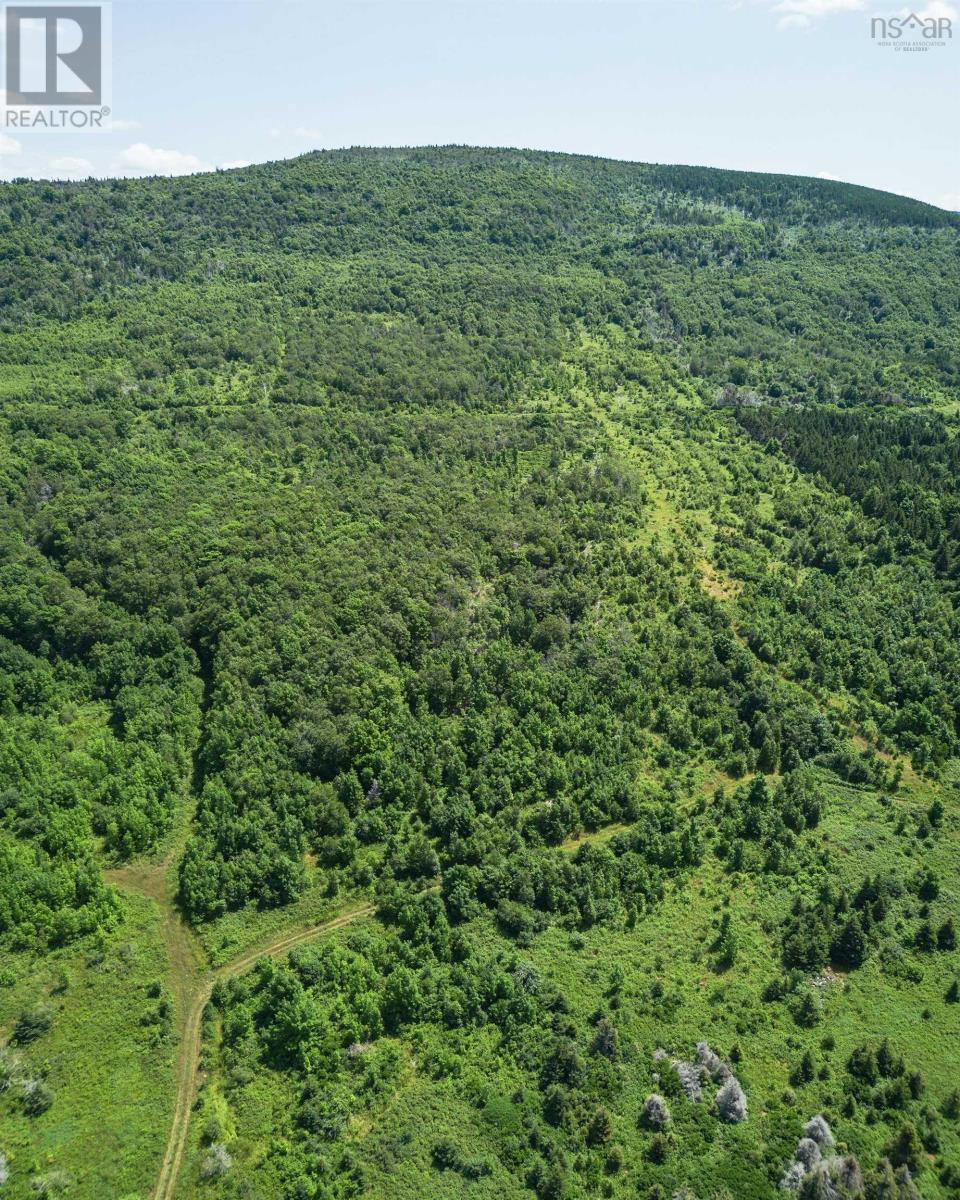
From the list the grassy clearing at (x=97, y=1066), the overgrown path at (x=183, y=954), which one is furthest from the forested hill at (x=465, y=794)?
the overgrown path at (x=183, y=954)

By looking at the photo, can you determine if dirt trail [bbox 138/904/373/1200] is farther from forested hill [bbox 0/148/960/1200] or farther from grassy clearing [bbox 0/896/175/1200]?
grassy clearing [bbox 0/896/175/1200]

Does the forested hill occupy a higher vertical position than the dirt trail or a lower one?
higher

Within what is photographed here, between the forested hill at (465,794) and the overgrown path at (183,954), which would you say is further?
the forested hill at (465,794)

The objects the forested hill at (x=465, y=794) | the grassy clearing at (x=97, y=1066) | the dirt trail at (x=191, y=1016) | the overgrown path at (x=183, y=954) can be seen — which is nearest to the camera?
the grassy clearing at (x=97, y=1066)

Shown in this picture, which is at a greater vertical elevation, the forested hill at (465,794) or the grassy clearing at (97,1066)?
the forested hill at (465,794)

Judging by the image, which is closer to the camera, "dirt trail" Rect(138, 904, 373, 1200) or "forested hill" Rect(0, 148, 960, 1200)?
"dirt trail" Rect(138, 904, 373, 1200)

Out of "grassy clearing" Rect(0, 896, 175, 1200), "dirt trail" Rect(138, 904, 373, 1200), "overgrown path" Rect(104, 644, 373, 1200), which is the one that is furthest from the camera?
"overgrown path" Rect(104, 644, 373, 1200)

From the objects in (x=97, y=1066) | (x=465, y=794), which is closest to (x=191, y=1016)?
(x=97, y=1066)

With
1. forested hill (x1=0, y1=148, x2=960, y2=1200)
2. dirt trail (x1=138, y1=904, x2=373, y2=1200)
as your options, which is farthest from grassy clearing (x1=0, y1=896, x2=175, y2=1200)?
dirt trail (x1=138, y1=904, x2=373, y2=1200)

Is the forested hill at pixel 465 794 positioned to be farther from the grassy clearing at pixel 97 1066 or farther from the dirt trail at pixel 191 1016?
the dirt trail at pixel 191 1016
